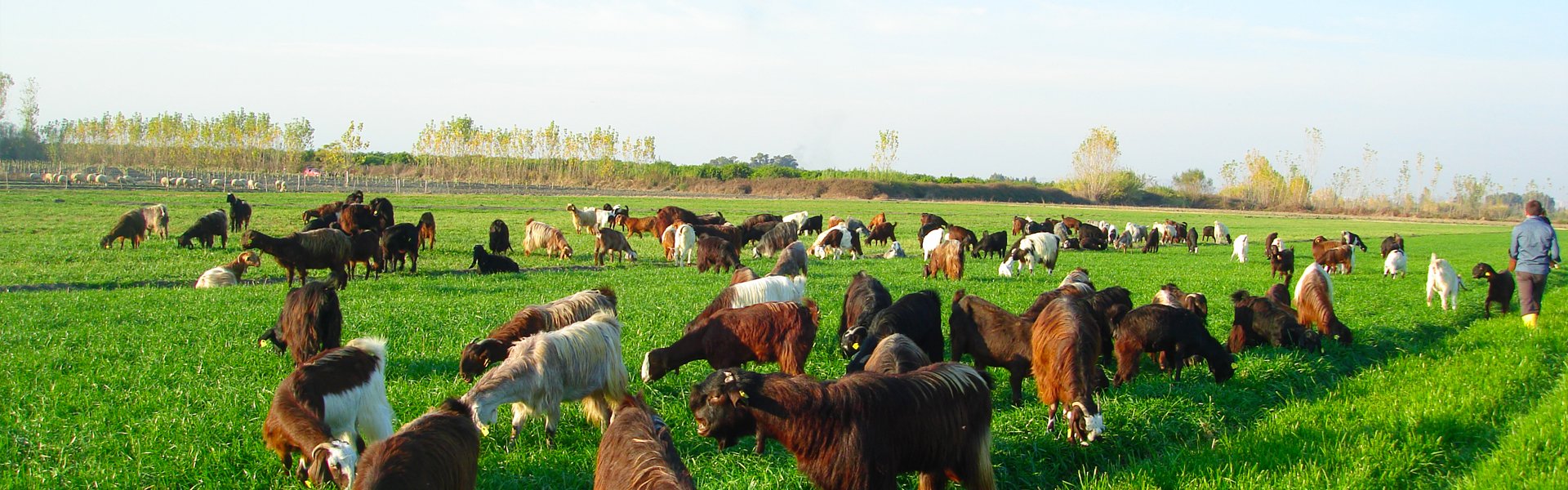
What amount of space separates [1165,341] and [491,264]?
13.8 metres

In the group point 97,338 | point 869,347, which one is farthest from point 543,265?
point 869,347

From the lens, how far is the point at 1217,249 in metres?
35.6

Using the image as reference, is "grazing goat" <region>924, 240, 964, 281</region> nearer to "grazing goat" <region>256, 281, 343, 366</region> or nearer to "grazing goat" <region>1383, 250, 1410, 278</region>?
"grazing goat" <region>1383, 250, 1410, 278</region>

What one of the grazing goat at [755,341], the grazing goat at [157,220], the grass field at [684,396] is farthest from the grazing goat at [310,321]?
the grazing goat at [157,220]

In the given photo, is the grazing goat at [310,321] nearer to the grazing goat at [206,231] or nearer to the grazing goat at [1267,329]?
the grazing goat at [1267,329]

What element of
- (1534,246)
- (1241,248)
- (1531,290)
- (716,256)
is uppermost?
(1534,246)

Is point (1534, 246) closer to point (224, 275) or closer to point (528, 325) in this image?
point (528, 325)

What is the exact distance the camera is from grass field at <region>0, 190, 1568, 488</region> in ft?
18.9

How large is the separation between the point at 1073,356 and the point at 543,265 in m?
17.0

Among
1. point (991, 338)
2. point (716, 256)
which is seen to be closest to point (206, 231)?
point (716, 256)

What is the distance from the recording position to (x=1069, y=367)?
6695mm

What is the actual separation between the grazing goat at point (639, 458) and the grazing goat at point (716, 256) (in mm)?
14943

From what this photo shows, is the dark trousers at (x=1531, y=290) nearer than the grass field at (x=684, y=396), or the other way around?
the grass field at (x=684, y=396)

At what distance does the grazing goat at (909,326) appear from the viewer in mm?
8172
